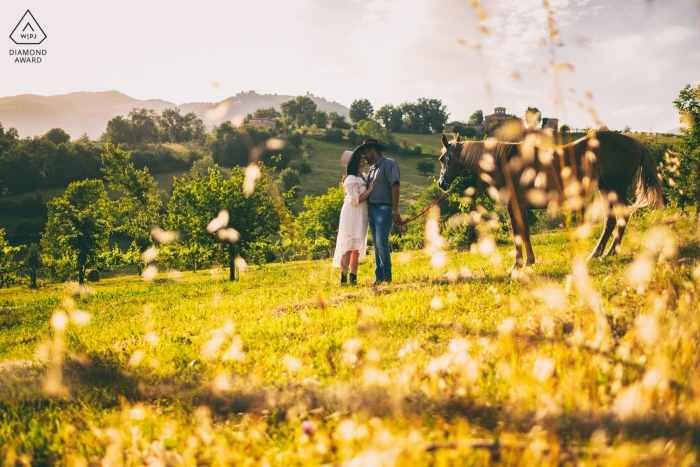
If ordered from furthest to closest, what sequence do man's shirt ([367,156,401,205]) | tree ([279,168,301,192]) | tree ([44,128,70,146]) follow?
tree ([44,128,70,146]) < tree ([279,168,301,192]) < man's shirt ([367,156,401,205])

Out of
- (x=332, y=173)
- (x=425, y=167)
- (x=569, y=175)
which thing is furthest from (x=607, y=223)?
(x=425, y=167)

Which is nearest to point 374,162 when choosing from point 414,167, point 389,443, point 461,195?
point 389,443

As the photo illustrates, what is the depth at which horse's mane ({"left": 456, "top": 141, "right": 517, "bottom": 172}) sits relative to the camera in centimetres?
849

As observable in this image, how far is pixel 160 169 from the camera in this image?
98.5 m

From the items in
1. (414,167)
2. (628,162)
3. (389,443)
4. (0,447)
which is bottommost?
(0,447)

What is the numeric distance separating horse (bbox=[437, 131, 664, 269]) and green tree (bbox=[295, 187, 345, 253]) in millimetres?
29215

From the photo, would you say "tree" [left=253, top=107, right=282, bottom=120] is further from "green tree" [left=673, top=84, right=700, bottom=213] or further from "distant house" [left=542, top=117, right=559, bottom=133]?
"distant house" [left=542, top=117, right=559, bottom=133]

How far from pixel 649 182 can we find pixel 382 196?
579 centimetres

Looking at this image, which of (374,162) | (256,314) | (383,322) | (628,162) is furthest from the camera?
(374,162)

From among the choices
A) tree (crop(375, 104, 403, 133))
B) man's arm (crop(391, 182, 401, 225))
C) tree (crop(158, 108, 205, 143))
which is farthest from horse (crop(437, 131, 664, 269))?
tree (crop(375, 104, 403, 133))

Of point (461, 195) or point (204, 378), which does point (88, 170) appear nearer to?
point (461, 195)

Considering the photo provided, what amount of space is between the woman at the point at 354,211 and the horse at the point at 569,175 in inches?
104

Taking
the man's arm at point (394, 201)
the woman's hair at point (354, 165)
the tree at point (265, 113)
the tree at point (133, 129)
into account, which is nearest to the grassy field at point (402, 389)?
the man's arm at point (394, 201)

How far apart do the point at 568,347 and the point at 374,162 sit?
652 cm
